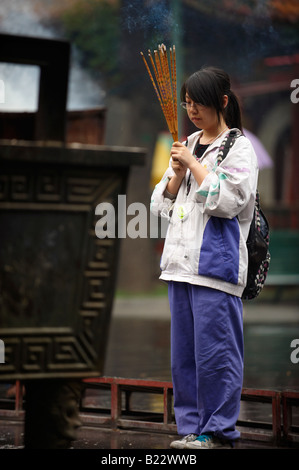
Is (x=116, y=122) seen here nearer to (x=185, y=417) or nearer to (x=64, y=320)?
(x=185, y=417)

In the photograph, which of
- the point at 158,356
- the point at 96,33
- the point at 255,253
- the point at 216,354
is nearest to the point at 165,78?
the point at 255,253

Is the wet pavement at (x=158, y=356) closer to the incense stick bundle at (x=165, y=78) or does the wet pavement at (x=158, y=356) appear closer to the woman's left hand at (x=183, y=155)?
the woman's left hand at (x=183, y=155)

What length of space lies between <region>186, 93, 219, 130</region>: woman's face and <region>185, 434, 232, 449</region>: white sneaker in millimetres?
1408

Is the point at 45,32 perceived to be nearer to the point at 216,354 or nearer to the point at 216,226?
the point at 216,226

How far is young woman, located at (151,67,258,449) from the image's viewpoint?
3.69 metres

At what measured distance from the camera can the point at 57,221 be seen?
8.24 feet

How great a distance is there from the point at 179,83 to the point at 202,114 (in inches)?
493

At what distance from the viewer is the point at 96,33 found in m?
18.4

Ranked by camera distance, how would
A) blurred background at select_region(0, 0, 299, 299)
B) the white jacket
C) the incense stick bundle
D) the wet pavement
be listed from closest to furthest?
1. the incense stick bundle
2. the white jacket
3. the wet pavement
4. blurred background at select_region(0, 0, 299, 299)

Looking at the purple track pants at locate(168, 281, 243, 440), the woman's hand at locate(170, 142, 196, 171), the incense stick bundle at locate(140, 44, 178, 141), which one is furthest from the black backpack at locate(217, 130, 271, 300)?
the incense stick bundle at locate(140, 44, 178, 141)

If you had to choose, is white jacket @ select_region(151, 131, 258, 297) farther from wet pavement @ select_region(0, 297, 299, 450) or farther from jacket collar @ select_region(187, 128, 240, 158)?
wet pavement @ select_region(0, 297, 299, 450)

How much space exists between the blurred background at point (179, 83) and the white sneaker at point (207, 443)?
23.6 feet

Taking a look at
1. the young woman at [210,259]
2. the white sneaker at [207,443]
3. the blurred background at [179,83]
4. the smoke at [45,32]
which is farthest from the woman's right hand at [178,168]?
the smoke at [45,32]
